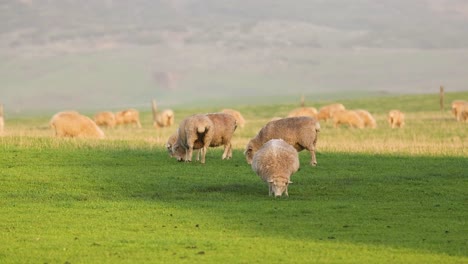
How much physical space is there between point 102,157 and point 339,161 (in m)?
7.94

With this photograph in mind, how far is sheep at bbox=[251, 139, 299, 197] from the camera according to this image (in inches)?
881

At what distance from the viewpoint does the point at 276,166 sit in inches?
880

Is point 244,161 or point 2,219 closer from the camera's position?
point 2,219

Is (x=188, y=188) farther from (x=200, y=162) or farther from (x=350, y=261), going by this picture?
(x=350, y=261)

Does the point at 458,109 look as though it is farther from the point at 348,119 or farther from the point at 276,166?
the point at 276,166

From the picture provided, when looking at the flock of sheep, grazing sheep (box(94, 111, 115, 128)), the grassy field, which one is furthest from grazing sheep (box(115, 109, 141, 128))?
the grassy field

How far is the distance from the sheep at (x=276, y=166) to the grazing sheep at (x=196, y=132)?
679 centimetres

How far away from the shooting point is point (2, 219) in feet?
62.8

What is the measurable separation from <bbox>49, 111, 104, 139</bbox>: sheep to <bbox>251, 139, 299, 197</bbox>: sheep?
2271cm

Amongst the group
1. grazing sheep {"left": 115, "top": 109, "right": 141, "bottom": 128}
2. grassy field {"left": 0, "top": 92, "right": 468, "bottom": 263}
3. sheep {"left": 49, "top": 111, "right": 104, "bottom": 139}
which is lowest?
grazing sheep {"left": 115, "top": 109, "right": 141, "bottom": 128}

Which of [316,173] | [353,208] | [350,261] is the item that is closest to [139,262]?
Answer: [350,261]

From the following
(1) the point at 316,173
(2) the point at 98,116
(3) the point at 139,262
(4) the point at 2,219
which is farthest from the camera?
(2) the point at 98,116

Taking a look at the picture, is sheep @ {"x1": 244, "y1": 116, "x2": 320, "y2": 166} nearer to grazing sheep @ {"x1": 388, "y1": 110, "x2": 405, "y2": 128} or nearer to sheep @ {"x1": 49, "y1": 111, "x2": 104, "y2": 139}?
sheep @ {"x1": 49, "y1": 111, "x2": 104, "y2": 139}

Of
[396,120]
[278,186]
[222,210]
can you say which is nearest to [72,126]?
[278,186]
